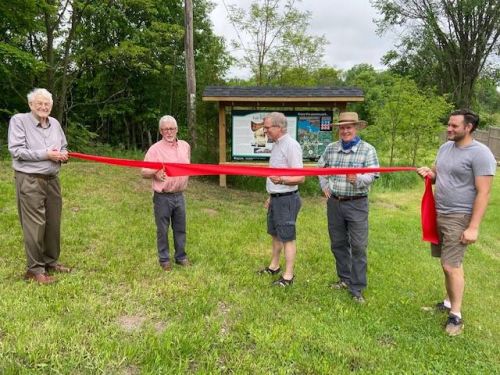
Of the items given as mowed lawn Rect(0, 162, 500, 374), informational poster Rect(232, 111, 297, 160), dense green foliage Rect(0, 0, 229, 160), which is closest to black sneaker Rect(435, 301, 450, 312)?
mowed lawn Rect(0, 162, 500, 374)

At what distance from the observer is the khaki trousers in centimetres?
405

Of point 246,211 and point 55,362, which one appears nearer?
point 55,362

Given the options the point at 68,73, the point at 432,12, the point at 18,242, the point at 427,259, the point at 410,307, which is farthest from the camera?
the point at 432,12

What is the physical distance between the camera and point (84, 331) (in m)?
3.35

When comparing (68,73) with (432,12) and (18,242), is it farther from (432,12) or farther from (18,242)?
(432,12)

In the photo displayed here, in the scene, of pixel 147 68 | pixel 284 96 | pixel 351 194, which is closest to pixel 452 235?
pixel 351 194

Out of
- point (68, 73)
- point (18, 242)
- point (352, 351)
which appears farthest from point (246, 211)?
point (68, 73)

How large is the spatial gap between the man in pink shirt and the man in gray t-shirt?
2499 mm

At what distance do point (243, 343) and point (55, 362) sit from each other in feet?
4.32

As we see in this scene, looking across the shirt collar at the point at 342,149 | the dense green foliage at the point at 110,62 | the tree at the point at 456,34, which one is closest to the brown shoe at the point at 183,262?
the shirt collar at the point at 342,149

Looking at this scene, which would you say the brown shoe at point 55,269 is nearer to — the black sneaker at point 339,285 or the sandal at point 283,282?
the sandal at point 283,282

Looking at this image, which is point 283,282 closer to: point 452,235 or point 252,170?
point 252,170

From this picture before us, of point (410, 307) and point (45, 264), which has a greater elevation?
point (45, 264)

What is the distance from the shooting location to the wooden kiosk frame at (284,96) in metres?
10.1
